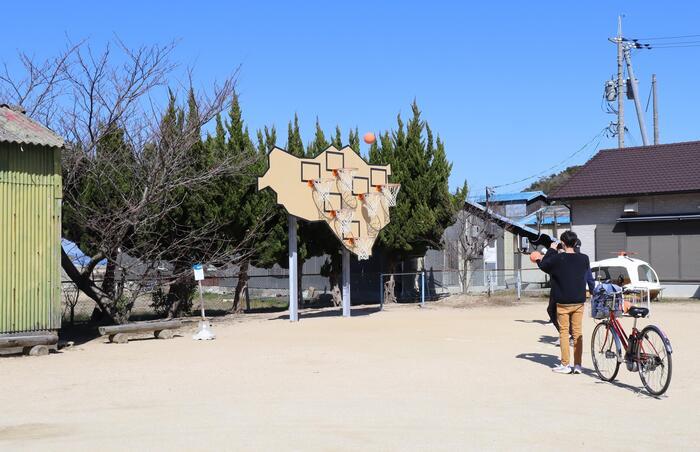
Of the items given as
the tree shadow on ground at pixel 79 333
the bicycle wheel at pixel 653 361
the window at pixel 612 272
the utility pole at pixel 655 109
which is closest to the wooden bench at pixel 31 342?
the tree shadow on ground at pixel 79 333

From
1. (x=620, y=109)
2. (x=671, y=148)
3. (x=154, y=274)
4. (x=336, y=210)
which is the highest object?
(x=620, y=109)

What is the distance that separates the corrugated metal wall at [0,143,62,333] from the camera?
14.2 metres

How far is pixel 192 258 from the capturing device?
831 inches

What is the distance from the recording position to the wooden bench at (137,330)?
1598 centimetres

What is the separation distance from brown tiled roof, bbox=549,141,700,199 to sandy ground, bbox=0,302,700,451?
1400cm

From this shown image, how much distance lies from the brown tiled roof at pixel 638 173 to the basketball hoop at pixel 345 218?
1186 centimetres

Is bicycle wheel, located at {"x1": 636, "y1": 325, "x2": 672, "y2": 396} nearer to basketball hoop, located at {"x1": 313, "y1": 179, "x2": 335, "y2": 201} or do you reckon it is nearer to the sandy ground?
the sandy ground

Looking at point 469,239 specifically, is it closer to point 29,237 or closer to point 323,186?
point 323,186

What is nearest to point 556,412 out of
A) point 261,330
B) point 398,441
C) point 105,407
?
point 398,441

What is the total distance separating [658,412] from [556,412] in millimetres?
1066

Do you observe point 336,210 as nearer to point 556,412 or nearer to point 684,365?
point 684,365

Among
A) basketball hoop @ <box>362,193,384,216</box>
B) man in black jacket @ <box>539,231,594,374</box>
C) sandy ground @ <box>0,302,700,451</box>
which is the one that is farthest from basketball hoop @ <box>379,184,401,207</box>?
man in black jacket @ <box>539,231,594,374</box>

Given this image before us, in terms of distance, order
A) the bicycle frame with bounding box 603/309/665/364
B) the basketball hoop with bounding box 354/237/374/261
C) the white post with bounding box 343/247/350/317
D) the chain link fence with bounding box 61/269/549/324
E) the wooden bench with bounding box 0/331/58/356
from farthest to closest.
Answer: the chain link fence with bounding box 61/269/549/324 < the white post with bounding box 343/247/350/317 < the basketball hoop with bounding box 354/237/374/261 < the wooden bench with bounding box 0/331/58/356 < the bicycle frame with bounding box 603/309/665/364

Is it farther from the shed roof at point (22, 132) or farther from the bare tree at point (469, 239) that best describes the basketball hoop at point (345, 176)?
the bare tree at point (469, 239)
